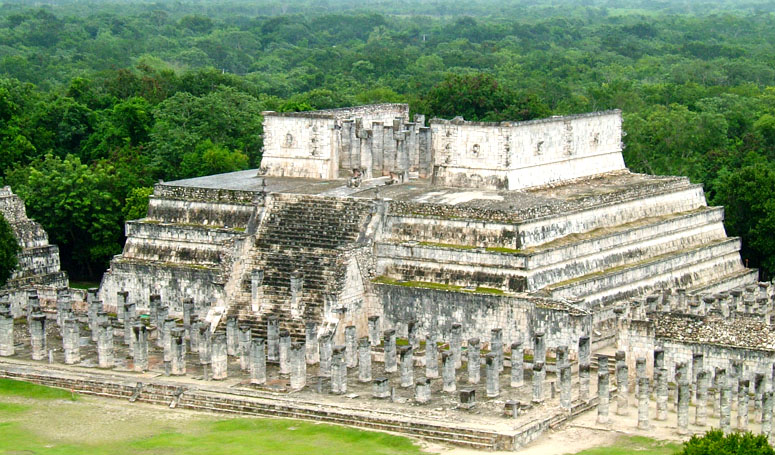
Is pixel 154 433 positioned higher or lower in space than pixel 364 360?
lower

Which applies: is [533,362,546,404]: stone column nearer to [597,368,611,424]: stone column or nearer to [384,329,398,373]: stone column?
[597,368,611,424]: stone column

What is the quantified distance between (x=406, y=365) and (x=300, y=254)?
798cm

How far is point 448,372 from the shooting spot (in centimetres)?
4641

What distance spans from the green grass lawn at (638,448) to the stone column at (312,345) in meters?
11.2

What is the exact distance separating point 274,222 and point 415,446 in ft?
49.1

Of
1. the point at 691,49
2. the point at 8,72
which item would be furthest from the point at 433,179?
the point at 691,49

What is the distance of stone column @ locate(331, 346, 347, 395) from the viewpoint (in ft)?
152

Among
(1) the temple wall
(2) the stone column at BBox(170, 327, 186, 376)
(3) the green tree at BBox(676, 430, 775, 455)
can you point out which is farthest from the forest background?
(3) the green tree at BBox(676, 430, 775, 455)

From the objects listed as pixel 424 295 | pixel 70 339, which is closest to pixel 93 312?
pixel 70 339

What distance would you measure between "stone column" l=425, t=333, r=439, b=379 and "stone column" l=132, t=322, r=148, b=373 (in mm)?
8981

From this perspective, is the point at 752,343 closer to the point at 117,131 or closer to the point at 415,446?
the point at 415,446

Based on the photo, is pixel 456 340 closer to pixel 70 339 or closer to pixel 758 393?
pixel 758 393

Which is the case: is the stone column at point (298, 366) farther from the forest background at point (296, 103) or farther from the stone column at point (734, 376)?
the forest background at point (296, 103)

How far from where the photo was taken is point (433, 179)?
5816cm
